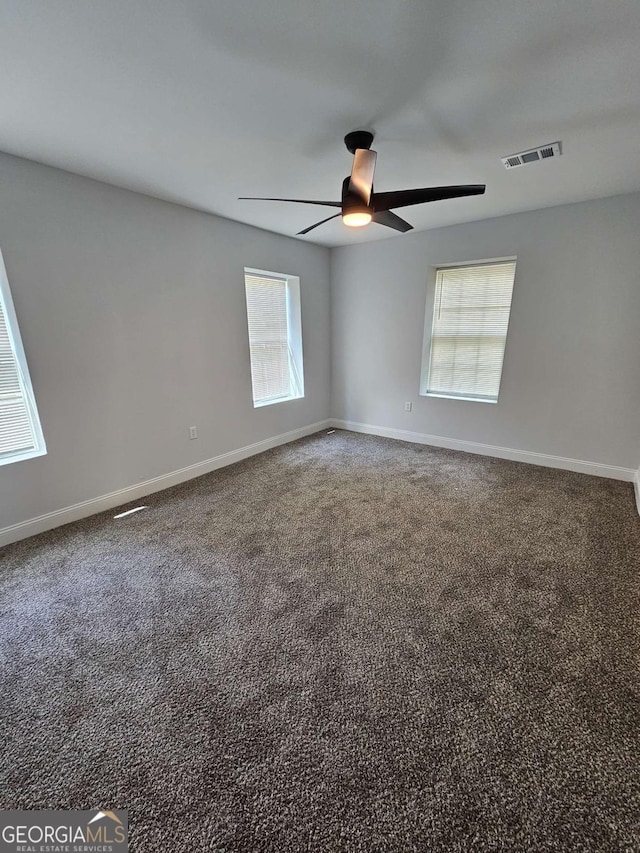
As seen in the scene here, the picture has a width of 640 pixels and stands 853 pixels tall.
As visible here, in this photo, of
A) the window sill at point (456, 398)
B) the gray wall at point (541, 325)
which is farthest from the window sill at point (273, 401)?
the window sill at point (456, 398)

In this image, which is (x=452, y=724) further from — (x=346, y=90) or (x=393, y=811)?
(x=346, y=90)

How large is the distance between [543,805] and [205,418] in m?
3.33

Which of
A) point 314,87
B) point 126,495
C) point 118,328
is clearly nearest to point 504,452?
point 314,87

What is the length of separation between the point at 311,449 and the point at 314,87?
3.24 meters

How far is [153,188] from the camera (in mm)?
2645

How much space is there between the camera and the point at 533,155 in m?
2.19

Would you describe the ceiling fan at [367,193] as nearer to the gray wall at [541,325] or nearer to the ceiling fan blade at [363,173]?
the ceiling fan blade at [363,173]

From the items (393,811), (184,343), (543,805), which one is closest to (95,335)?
(184,343)

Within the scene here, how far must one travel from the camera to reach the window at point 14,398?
7.45 ft

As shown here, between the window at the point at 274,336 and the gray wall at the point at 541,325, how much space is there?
836mm

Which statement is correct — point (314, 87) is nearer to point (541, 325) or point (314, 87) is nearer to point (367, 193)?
point (367, 193)

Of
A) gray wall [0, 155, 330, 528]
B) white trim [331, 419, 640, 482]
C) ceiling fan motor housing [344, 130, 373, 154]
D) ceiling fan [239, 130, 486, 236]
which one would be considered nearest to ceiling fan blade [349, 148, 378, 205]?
ceiling fan [239, 130, 486, 236]

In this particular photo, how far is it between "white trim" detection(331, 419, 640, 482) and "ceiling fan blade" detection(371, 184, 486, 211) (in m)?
2.75

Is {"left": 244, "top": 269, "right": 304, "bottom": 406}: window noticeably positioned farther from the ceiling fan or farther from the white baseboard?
the ceiling fan
